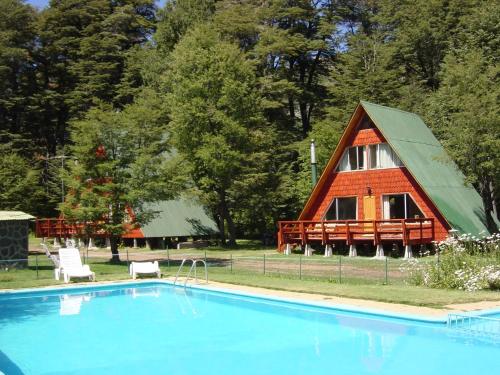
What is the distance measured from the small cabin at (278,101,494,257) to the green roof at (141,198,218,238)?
8.80 metres

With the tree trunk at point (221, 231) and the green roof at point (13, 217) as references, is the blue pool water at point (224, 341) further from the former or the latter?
the tree trunk at point (221, 231)

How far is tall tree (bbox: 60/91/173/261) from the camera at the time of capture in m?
23.6

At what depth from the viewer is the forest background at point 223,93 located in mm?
25469

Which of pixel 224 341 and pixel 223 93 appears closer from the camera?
pixel 224 341

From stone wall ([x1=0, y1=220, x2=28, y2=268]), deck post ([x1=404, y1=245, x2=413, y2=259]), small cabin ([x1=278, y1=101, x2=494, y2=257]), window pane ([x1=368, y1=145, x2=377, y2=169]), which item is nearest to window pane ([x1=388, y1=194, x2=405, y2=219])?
small cabin ([x1=278, y1=101, x2=494, y2=257])

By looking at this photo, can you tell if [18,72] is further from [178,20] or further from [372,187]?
[372,187]

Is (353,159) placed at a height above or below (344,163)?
above

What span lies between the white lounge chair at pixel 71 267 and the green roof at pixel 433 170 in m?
15.3

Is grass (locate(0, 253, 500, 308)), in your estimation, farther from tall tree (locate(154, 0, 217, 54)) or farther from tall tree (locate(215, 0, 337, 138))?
tall tree (locate(154, 0, 217, 54))

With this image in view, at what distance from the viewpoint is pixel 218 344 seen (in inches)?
466

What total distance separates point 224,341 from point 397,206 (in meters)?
21.1

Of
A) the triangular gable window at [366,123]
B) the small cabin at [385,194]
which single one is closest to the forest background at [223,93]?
the small cabin at [385,194]

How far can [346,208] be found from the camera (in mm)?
30891

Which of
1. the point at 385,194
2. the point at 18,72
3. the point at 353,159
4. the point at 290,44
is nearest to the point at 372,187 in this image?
the point at 385,194
